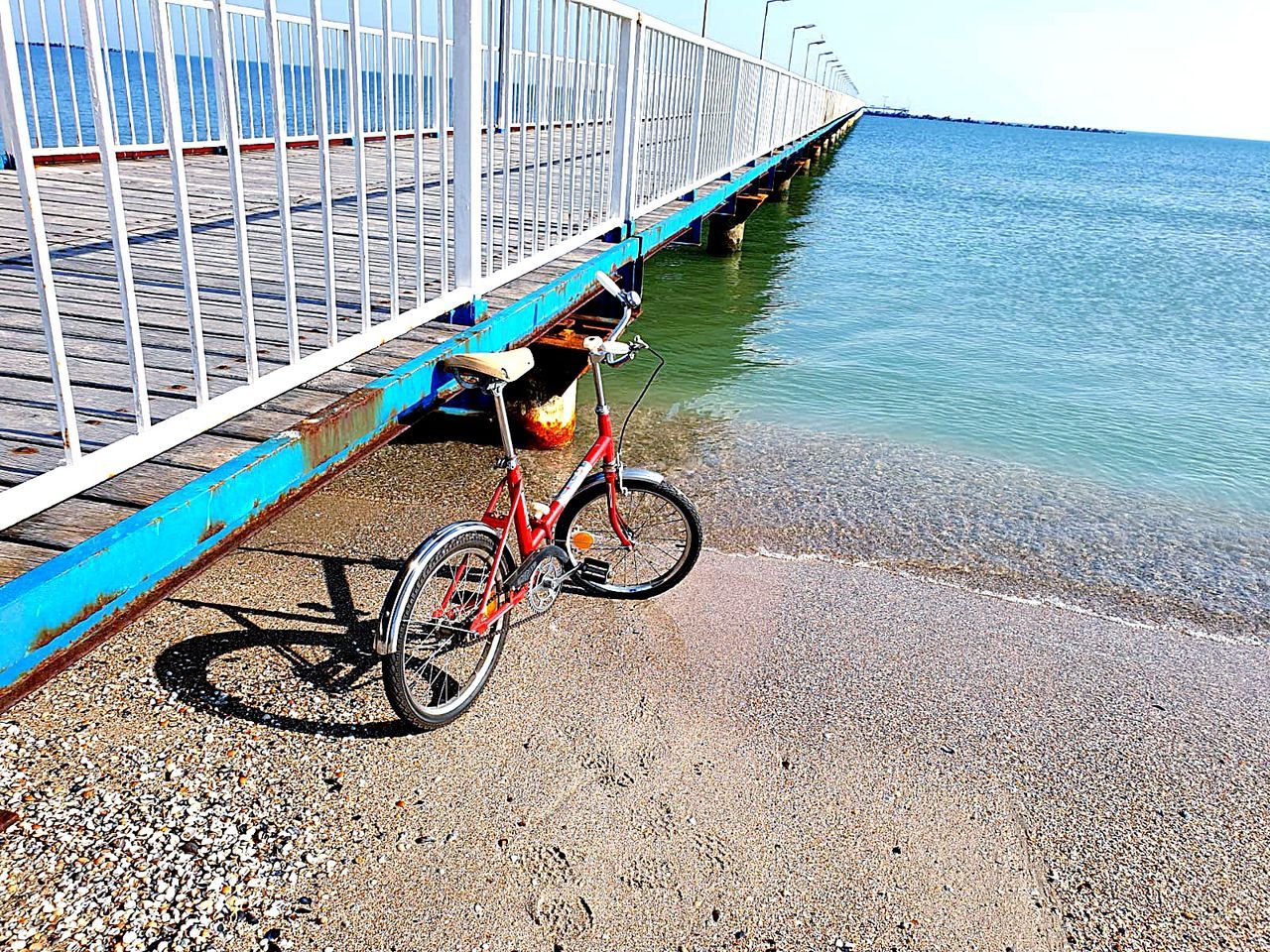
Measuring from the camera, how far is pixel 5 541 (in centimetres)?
238

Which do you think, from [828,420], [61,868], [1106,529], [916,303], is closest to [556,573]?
[61,868]

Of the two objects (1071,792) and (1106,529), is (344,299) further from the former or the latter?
(1106,529)

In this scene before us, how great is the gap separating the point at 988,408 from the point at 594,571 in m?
6.95

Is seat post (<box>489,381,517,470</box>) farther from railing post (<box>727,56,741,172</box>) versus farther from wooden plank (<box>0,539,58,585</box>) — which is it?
railing post (<box>727,56,741,172</box>)

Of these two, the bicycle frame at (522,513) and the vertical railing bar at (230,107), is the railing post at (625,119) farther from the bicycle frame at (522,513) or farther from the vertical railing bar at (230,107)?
the vertical railing bar at (230,107)

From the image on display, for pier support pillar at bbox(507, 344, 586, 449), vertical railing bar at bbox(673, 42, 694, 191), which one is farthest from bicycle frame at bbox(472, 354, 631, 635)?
vertical railing bar at bbox(673, 42, 694, 191)

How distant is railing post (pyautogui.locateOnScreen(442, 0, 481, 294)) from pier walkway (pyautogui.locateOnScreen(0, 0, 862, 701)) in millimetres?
12

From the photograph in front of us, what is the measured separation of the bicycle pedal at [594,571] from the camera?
16.1 ft

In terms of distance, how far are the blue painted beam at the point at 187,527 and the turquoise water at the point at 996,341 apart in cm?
597

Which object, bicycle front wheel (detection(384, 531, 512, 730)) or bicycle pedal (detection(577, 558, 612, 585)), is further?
bicycle pedal (detection(577, 558, 612, 585))

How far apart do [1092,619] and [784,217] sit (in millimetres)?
24004

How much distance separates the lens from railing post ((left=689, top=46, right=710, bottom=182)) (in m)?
8.88

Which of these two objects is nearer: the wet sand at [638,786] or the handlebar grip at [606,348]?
the wet sand at [638,786]

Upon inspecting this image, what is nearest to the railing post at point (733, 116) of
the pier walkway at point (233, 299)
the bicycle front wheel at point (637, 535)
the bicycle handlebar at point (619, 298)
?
the pier walkway at point (233, 299)
